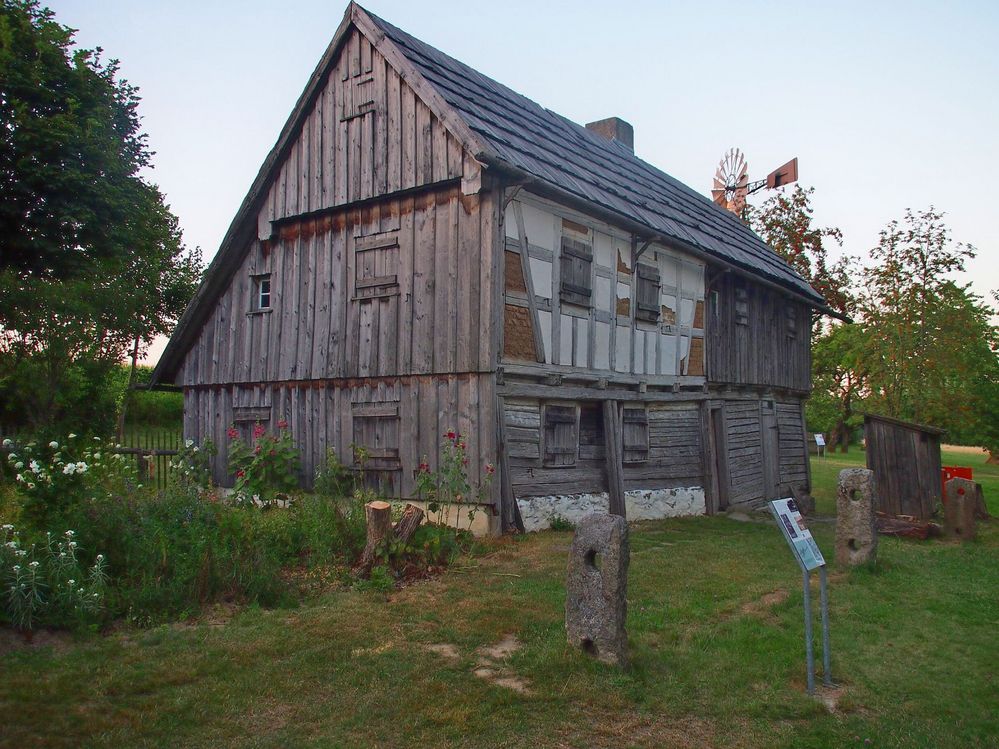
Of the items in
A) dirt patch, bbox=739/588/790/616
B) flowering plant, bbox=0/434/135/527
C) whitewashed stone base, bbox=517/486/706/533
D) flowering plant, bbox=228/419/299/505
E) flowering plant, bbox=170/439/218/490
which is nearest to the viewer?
flowering plant, bbox=0/434/135/527

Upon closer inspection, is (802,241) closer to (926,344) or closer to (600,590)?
(926,344)

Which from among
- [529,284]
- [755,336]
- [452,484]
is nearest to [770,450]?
[755,336]

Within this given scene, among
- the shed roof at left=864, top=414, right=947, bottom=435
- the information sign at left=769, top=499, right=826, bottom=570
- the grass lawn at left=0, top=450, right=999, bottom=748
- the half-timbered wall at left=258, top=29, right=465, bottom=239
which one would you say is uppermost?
the half-timbered wall at left=258, top=29, right=465, bottom=239

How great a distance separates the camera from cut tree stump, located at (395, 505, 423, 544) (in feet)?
Answer: 26.8

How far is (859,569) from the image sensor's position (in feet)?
27.9

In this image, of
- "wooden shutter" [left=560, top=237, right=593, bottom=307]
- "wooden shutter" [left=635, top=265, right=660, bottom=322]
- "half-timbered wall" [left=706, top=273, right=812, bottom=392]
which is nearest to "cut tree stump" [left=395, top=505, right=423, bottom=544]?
"wooden shutter" [left=560, top=237, right=593, bottom=307]

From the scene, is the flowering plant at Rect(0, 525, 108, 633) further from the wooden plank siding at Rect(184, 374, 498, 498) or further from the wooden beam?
the wooden beam

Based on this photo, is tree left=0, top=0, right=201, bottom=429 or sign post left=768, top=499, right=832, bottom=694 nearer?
sign post left=768, top=499, right=832, bottom=694

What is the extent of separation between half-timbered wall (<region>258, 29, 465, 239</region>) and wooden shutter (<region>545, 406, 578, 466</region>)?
390 centimetres

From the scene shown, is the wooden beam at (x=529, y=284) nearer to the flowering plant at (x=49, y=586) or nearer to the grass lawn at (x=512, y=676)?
the grass lawn at (x=512, y=676)

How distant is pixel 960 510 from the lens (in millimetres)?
11672

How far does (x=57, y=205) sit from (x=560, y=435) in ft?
46.7

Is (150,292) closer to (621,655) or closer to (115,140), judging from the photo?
(115,140)

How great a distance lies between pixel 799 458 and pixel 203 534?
1629 cm
